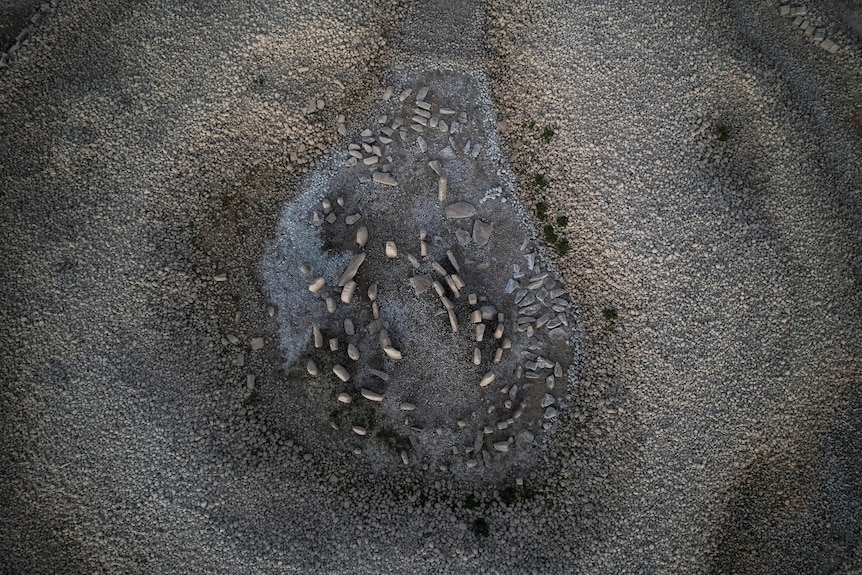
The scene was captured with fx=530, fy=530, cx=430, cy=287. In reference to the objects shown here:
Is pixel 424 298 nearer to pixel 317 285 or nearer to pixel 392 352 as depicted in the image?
pixel 392 352

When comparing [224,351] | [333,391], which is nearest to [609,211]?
[333,391]

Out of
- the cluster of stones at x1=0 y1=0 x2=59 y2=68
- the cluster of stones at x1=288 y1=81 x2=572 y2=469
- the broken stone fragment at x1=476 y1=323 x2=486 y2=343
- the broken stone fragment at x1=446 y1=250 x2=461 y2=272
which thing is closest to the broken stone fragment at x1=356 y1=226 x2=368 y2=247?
the cluster of stones at x1=288 y1=81 x2=572 y2=469

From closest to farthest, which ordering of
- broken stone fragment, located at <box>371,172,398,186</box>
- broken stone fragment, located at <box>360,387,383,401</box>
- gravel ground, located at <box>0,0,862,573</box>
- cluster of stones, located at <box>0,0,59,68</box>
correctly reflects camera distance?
gravel ground, located at <box>0,0,862,573</box>
cluster of stones, located at <box>0,0,59,68</box>
broken stone fragment, located at <box>360,387,383,401</box>
broken stone fragment, located at <box>371,172,398,186</box>

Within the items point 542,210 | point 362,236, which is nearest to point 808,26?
point 542,210

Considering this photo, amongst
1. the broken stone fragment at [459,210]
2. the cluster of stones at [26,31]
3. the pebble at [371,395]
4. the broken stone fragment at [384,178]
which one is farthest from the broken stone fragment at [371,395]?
the cluster of stones at [26,31]

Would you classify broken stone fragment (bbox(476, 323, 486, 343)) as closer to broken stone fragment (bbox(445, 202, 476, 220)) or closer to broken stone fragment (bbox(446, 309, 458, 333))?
broken stone fragment (bbox(446, 309, 458, 333))

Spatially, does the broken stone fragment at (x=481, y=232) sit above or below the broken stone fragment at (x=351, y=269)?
above

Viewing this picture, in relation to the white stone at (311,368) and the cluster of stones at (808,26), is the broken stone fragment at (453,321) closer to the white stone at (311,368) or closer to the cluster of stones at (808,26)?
the white stone at (311,368)
